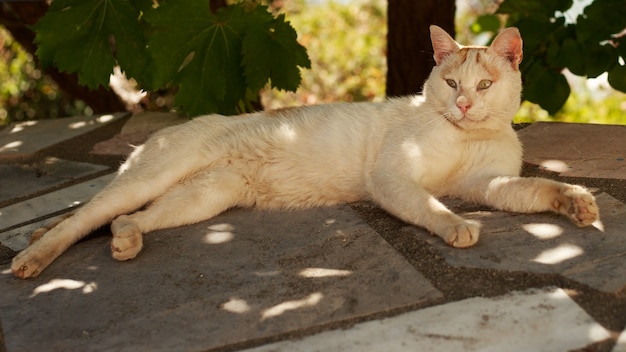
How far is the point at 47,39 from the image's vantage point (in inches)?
149

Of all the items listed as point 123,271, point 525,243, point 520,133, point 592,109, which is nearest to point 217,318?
point 123,271

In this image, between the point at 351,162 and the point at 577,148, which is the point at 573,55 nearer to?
the point at 577,148

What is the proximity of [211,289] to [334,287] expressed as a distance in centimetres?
42

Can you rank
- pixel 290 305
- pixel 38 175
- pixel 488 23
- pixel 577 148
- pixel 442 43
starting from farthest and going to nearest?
pixel 488 23
pixel 38 175
pixel 577 148
pixel 442 43
pixel 290 305

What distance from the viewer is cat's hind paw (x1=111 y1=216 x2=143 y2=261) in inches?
108

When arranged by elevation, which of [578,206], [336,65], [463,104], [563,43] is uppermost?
[563,43]

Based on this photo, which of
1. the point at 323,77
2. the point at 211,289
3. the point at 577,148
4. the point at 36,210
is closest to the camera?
the point at 211,289

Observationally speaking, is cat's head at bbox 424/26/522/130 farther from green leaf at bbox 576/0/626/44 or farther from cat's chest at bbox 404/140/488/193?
green leaf at bbox 576/0/626/44

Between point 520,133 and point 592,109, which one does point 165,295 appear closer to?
point 520,133

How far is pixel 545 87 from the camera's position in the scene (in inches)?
162

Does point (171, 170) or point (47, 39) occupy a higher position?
point (47, 39)

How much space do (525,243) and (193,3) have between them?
7.10 ft

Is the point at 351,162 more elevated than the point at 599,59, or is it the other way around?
the point at 599,59

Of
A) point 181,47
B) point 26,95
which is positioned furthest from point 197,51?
point 26,95
